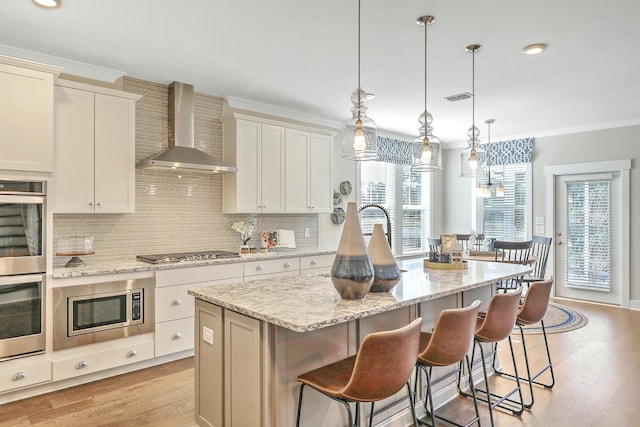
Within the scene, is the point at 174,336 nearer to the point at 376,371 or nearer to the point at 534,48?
the point at 376,371

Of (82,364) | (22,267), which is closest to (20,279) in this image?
(22,267)

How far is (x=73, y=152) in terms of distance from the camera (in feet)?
11.3

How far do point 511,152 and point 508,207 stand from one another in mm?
955

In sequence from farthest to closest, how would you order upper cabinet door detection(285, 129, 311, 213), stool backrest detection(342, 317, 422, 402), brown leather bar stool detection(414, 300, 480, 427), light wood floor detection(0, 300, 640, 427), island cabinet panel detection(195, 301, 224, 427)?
1. upper cabinet door detection(285, 129, 311, 213)
2. light wood floor detection(0, 300, 640, 427)
3. island cabinet panel detection(195, 301, 224, 427)
4. brown leather bar stool detection(414, 300, 480, 427)
5. stool backrest detection(342, 317, 422, 402)

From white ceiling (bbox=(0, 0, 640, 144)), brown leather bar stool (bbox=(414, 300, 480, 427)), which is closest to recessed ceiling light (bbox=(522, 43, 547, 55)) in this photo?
white ceiling (bbox=(0, 0, 640, 144))

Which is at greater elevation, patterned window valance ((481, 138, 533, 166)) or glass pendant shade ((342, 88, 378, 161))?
patterned window valance ((481, 138, 533, 166))

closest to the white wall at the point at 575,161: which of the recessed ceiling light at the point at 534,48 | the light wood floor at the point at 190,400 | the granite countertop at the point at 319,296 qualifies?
the light wood floor at the point at 190,400

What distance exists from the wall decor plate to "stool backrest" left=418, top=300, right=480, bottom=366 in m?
3.99

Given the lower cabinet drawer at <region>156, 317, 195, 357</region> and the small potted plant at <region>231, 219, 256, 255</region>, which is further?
the small potted plant at <region>231, 219, 256, 255</region>

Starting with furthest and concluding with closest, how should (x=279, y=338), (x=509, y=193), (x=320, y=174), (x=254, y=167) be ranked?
1. (x=509, y=193)
2. (x=320, y=174)
3. (x=254, y=167)
4. (x=279, y=338)

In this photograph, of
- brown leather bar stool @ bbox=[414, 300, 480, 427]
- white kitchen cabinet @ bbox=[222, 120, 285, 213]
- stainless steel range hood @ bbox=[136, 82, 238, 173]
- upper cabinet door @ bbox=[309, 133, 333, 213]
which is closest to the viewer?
brown leather bar stool @ bbox=[414, 300, 480, 427]

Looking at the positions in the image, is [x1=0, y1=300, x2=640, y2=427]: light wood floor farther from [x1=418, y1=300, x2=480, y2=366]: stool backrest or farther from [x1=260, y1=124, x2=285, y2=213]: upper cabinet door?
[x1=260, y1=124, x2=285, y2=213]: upper cabinet door

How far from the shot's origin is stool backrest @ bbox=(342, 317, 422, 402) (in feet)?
5.44

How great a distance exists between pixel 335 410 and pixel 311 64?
9.37 feet
